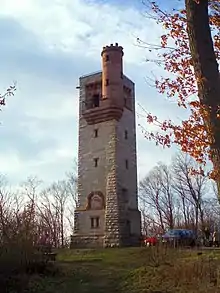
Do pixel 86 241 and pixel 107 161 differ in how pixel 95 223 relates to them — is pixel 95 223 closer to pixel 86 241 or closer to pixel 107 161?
pixel 86 241

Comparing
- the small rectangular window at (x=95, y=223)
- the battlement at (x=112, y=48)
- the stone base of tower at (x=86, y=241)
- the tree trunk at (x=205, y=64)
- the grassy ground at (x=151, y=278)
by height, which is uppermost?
the battlement at (x=112, y=48)

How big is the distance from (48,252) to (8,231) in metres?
3.77

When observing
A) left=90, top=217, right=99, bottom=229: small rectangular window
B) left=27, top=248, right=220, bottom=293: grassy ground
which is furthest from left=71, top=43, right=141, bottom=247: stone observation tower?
left=27, top=248, right=220, bottom=293: grassy ground

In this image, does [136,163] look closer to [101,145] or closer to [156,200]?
[101,145]

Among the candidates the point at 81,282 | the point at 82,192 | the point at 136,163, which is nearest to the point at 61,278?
the point at 81,282

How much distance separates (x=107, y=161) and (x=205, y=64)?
97.3ft

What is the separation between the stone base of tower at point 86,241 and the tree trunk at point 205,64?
28639 mm

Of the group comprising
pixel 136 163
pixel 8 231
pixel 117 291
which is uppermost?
pixel 136 163

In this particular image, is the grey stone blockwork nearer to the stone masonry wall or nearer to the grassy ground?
the stone masonry wall

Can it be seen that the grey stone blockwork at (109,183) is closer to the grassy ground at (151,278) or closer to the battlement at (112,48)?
the battlement at (112,48)

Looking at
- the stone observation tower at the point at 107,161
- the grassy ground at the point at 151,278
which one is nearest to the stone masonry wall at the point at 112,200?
the stone observation tower at the point at 107,161

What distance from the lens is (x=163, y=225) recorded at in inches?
2078

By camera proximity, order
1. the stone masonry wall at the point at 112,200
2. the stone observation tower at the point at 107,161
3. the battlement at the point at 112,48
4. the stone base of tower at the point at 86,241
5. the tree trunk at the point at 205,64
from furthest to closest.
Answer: the battlement at the point at 112,48, the stone observation tower at the point at 107,161, the stone base of tower at the point at 86,241, the stone masonry wall at the point at 112,200, the tree trunk at the point at 205,64

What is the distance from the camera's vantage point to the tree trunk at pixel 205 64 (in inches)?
232
